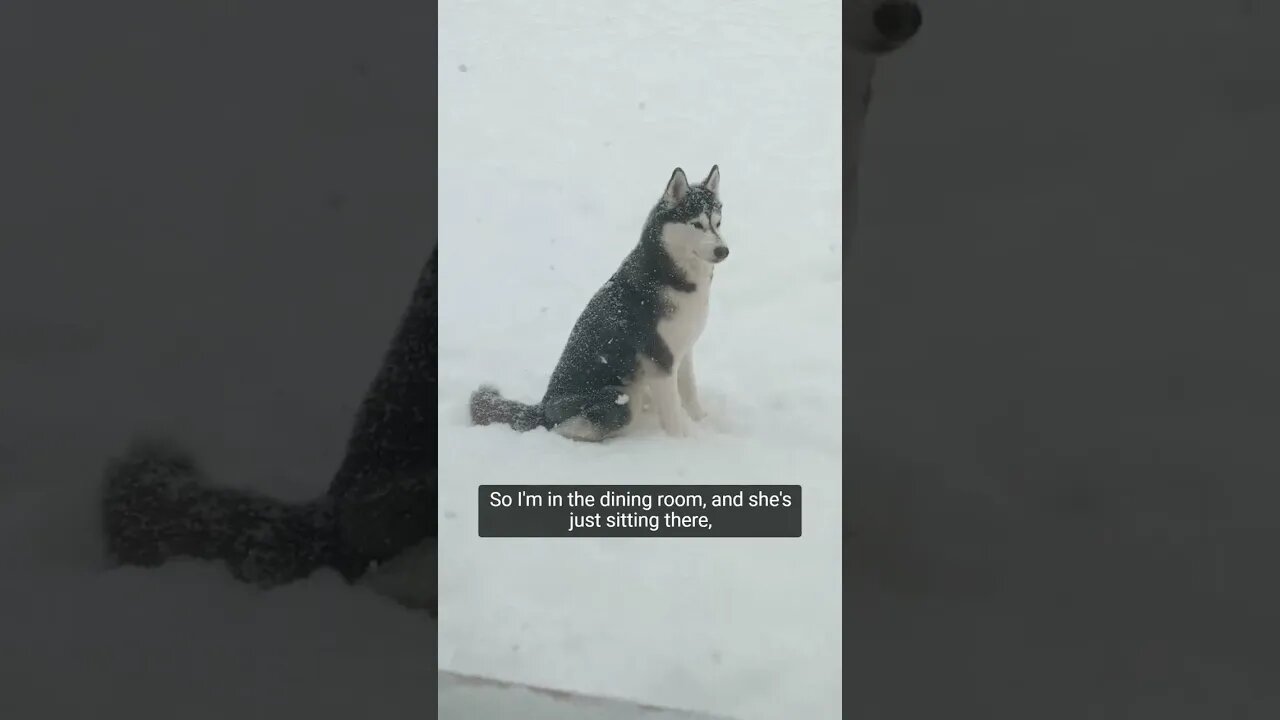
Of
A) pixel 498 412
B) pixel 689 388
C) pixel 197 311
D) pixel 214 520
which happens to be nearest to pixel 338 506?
pixel 214 520

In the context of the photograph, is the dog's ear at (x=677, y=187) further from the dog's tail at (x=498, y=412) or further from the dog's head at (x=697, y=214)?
the dog's tail at (x=498, y=412)

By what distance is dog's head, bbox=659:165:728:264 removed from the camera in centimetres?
277

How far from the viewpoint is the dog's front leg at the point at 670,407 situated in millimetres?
2799

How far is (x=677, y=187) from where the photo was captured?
2770 mm

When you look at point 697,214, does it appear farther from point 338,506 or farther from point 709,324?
point 338,506

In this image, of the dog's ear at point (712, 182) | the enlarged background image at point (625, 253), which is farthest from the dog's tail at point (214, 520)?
the dog's ear at point (712, 182)

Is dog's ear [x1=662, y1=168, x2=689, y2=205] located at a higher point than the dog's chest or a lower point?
higher

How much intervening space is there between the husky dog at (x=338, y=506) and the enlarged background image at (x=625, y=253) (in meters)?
0.07

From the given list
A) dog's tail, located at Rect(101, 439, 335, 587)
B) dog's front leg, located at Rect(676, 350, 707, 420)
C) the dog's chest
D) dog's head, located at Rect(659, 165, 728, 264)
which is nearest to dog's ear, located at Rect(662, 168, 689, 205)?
dog's head, located at Rect(659, 165, 728, 264)
